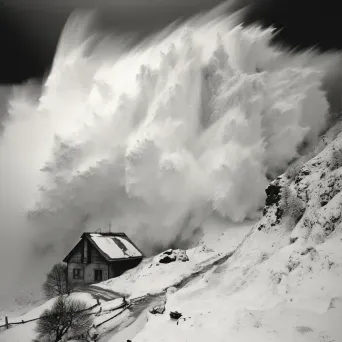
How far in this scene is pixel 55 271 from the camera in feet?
111

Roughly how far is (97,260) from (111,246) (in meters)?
2.30

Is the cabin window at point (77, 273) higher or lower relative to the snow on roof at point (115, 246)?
lower

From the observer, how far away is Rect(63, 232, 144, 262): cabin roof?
35075mm

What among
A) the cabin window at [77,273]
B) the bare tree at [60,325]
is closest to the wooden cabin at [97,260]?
the cabin window at [77,273]

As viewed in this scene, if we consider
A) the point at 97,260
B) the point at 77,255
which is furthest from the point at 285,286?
the point at 77,255

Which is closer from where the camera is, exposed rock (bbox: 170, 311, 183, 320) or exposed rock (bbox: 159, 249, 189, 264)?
exposed rock (bbox: 170, 311, 183, 320)

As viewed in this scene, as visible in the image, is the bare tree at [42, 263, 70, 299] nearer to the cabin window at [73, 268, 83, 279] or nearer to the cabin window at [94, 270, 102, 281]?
the cabin window at [73, 268, 83, 279]

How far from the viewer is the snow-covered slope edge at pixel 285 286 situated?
9.81m

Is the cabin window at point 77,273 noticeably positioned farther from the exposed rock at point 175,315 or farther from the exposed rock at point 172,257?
the exposed rock at point 175,315

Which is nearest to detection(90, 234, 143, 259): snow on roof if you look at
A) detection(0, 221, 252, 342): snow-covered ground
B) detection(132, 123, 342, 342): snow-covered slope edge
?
detection(0, 221, 252, 342): snow-covered ground

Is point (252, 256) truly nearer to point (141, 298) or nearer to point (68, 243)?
point (141, 298)

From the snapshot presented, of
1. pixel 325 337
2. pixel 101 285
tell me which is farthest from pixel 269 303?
pixel 101 285

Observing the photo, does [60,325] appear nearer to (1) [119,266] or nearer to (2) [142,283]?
(2) [142,283]

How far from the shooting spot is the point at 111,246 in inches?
1452
